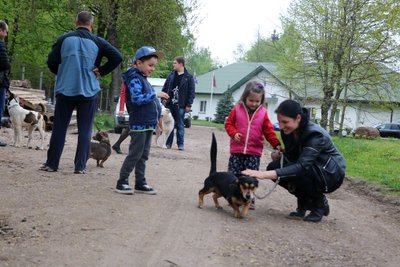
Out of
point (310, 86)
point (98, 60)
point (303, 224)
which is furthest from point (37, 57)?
point (303, 224)

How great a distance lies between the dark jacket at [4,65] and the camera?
10266mm

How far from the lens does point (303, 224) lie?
6445 mm

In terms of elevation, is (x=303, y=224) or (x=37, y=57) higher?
(x=37, y=57)

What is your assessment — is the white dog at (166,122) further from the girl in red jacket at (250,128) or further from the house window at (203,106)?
the house window at (203,106)

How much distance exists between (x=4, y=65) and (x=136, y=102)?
484cm

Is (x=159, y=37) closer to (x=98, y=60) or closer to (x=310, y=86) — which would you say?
(x=310, y=86)

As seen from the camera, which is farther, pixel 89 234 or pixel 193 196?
pixel 193 196

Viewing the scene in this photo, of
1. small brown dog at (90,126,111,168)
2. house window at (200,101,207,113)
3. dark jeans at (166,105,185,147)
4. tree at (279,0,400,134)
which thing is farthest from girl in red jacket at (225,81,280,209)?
house window at (200,101,207,113)

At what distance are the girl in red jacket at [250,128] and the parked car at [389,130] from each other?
43.8 metres

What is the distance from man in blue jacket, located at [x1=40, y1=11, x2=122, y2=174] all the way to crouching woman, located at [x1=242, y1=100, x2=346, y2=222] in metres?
2.90

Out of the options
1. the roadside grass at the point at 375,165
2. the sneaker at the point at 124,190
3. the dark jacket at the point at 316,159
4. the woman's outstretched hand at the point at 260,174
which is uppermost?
the dark jacket at the point at 316,159

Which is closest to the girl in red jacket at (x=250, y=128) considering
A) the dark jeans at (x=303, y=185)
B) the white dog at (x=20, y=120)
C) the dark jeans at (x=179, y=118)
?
the dark jeans at (x=303, y=185)

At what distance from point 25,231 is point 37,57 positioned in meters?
35.2

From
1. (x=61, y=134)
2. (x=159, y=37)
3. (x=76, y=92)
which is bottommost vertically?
(x=61, y=134)
